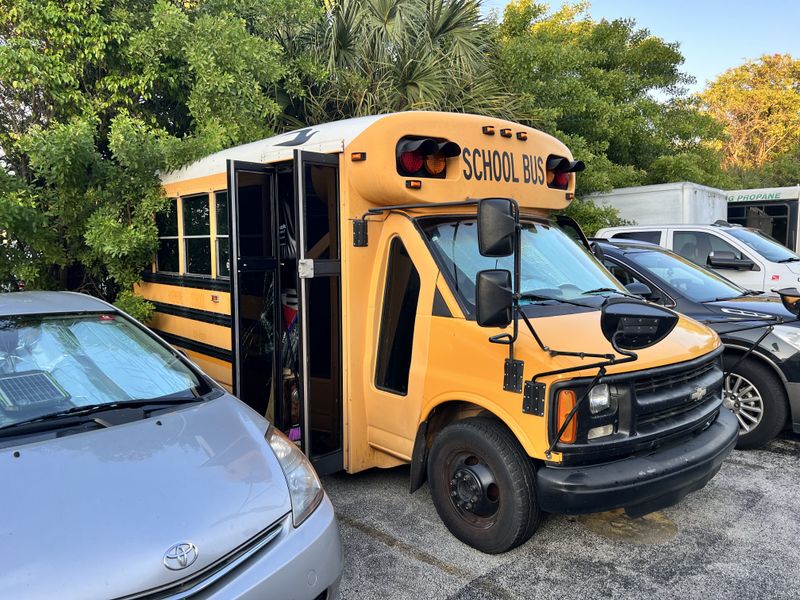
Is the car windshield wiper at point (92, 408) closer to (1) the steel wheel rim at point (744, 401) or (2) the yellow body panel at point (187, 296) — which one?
(2) the yellow body panel at point (187, 296)

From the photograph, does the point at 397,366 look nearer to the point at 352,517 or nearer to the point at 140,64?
the point at 352,517

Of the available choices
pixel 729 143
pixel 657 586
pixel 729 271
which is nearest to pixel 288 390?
pixel 657 586

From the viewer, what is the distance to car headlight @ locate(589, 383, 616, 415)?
3.12m

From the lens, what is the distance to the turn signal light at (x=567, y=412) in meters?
3.06

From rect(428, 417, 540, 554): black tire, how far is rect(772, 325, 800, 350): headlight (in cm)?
297

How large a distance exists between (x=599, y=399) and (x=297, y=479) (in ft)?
5.12

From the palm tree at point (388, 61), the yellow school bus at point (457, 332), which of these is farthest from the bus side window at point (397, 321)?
the palm tree at point (388, 61)

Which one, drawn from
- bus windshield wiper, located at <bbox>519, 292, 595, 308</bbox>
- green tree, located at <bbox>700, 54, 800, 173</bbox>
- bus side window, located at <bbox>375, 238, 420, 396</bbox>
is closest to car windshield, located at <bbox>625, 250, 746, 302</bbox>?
bus windshield wiper, located at <bbox>519, 292, 595, 308</bbox>

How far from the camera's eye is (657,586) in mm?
3170

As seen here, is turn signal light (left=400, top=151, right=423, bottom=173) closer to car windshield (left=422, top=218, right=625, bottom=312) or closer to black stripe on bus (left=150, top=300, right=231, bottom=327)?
car windshield (left=422, top=218, right=625, bottom=312)

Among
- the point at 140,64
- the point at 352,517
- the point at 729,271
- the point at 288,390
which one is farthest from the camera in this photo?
the point at 729,271

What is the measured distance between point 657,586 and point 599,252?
9.57ft

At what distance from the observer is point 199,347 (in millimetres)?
5621

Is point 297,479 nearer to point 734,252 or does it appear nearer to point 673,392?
point 673,392
